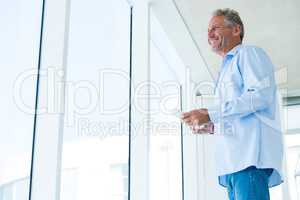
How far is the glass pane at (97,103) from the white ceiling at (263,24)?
23.9 inches

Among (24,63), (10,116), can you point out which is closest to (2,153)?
(10,116)

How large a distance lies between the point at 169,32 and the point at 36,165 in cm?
190

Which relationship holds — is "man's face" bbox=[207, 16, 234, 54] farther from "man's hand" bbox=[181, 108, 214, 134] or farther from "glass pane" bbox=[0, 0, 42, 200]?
"glass pane" bbox=[0, 0, 42, 200]

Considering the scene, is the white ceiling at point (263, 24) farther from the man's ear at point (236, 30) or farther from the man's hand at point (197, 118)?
the man's hand at point (197, 118)

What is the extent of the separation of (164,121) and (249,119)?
1641 mm

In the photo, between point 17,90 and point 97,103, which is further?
point 97,103

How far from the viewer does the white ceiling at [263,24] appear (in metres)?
2.76

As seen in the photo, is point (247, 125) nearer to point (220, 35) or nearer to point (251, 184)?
point (251, 184)

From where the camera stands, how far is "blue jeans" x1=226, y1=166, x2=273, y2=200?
4.31 ft

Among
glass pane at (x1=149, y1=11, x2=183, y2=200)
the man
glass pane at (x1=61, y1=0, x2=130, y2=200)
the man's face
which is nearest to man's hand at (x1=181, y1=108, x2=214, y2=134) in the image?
the man

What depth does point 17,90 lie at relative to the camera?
50.9 inches

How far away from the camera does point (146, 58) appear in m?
2.32

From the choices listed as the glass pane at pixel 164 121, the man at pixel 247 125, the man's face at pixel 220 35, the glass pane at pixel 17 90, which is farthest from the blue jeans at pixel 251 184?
the glass pane at pixel 164 121

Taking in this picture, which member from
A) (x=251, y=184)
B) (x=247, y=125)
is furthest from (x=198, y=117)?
(x=251, y=184)
